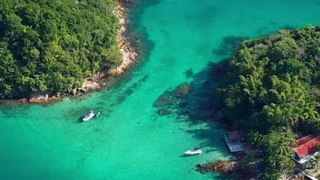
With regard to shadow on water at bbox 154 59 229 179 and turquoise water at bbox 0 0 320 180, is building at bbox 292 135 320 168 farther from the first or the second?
turquoise water at bbox 0 0 320 180

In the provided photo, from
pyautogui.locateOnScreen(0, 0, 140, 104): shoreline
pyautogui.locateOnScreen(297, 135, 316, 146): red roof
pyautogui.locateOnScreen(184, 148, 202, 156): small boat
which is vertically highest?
pyautogui.locateOnScreen(0, 0, 140, 104): shoreline

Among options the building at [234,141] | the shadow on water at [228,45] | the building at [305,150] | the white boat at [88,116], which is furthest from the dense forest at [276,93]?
the white boat at [88,116]

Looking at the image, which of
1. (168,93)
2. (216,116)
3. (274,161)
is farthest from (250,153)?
(168,93)

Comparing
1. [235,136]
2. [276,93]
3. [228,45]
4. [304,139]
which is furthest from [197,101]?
[304,139]

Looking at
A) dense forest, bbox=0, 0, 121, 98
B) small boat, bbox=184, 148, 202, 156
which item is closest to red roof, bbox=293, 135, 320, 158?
small boat, bbox=184, 148, 202, 156

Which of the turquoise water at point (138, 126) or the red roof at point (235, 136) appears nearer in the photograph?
the turquoise water at point (138, 126)

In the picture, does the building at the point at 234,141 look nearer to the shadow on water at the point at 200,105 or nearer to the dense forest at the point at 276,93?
the shadow on water at the point at 200,105
